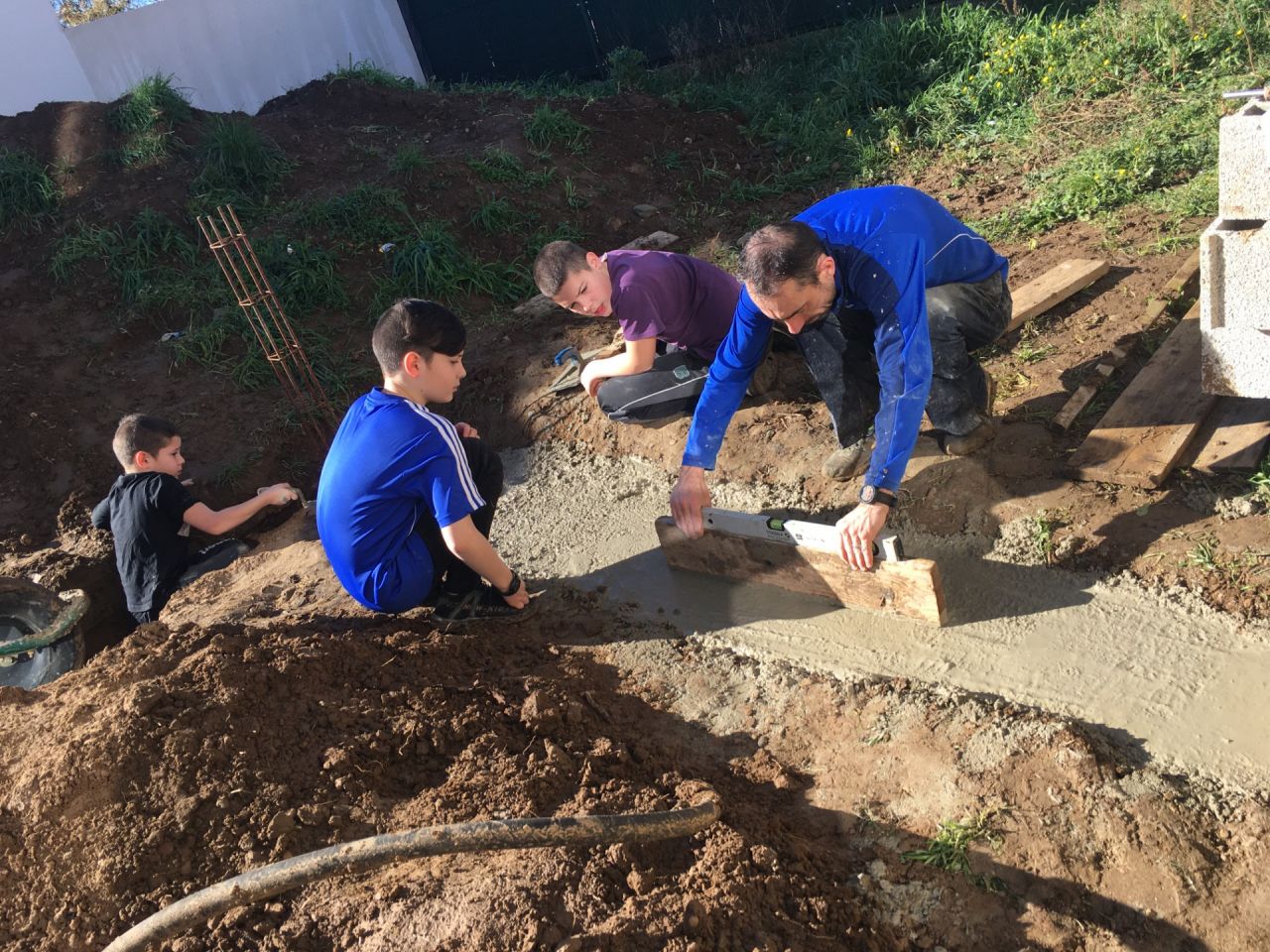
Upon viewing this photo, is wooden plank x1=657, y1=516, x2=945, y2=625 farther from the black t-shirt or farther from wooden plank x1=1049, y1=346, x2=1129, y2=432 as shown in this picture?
the black t-shirt

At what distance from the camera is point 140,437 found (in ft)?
13.7

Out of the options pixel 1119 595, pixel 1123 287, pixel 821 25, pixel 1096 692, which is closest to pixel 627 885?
pixel 1096 692

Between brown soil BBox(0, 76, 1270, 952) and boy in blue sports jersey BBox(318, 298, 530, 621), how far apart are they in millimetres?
261

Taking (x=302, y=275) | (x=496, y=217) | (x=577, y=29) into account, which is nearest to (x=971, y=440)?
(x=496, y=217)

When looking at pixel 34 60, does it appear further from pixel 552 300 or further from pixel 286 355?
pixel 552 300

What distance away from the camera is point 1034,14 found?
Answer: 25.1 feet

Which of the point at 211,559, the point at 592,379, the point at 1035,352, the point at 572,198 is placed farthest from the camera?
the point at 572,198

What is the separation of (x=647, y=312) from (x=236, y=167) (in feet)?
17.3

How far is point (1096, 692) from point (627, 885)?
1441 mm

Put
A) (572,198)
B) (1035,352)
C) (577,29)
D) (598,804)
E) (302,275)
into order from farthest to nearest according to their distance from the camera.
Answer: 1. (577,29)
2. (572,198)
3. (302,275)
4. (1035,352)
5. (598,804)

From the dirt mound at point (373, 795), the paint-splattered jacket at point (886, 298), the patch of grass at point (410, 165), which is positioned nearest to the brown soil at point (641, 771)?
the dirt mound at point (373, 795)

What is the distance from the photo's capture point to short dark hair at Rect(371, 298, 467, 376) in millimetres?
3230

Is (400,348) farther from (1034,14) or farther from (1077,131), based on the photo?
(1034,14)

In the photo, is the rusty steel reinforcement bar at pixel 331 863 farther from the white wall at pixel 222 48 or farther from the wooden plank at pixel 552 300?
the white wall at pixel 222 48
